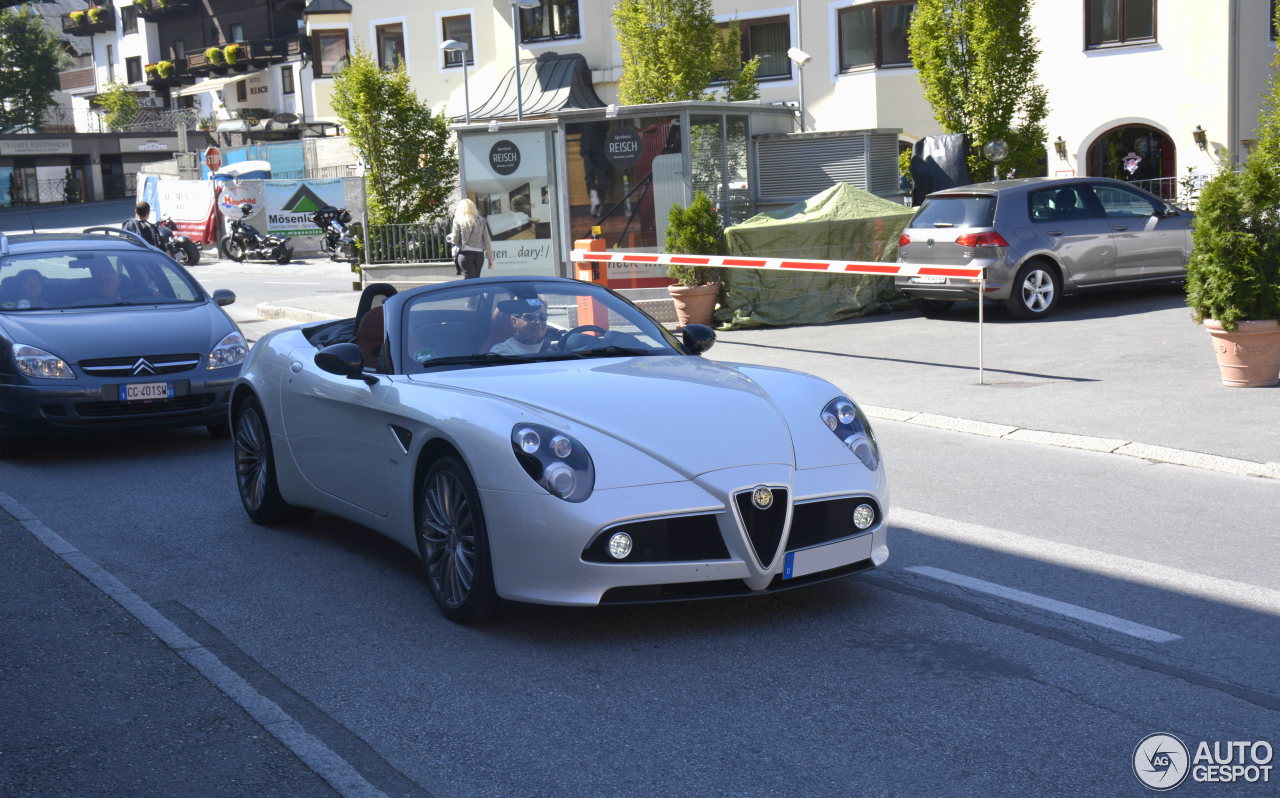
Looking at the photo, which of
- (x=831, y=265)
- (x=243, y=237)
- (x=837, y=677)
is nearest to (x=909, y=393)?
(x=831, y=265)

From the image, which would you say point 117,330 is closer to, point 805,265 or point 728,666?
point 728,666

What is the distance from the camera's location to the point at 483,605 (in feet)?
18.2

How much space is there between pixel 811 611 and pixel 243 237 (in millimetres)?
34068

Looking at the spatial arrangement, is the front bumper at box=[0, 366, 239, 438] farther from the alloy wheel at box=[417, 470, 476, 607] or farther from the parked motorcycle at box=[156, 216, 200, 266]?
the parked motorcycle at box=[156, 216, 200, 266]

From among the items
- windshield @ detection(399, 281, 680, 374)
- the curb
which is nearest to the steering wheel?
windshield @ detection(399, 281, 680, 374)

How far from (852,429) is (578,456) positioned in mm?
1256

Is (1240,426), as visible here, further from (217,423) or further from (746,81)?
(746,81)

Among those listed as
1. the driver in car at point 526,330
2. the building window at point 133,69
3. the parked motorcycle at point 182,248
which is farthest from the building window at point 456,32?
the building window at point 133,69

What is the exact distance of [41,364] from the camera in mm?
9992

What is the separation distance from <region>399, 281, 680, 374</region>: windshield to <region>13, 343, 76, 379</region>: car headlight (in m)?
4.38

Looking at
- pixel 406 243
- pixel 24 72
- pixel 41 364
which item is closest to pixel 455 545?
pixel 41 364

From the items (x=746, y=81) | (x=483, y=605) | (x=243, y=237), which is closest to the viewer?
(x=483, y=605)

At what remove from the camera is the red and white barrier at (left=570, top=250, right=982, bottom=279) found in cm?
1299

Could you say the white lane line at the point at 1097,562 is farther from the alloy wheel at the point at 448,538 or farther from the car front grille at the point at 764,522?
the alloy wheel at the point at 448,538
